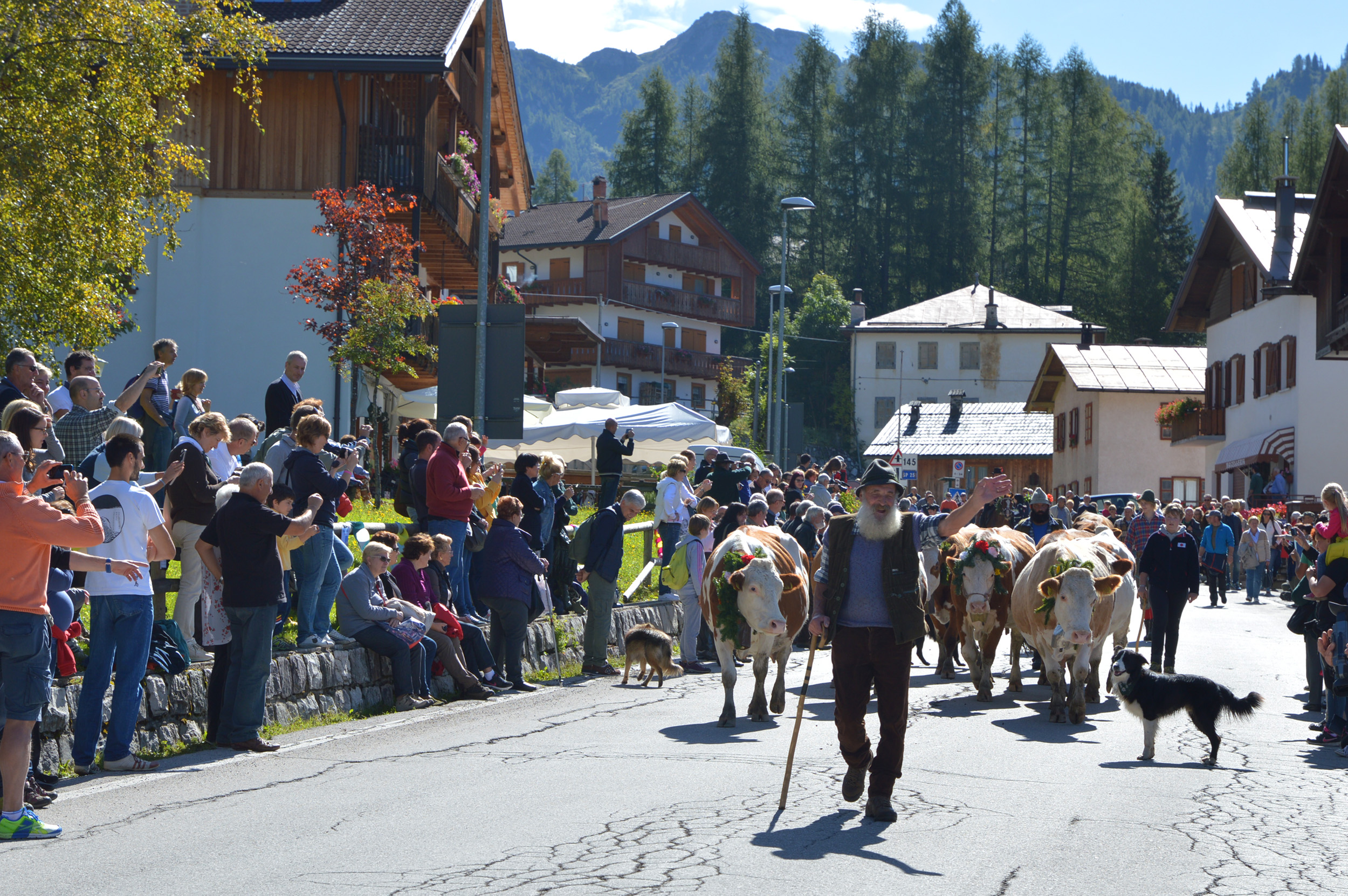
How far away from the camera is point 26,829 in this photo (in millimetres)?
7570

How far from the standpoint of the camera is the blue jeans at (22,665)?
762cm

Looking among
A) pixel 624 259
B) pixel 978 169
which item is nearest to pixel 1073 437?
pixel 624 259

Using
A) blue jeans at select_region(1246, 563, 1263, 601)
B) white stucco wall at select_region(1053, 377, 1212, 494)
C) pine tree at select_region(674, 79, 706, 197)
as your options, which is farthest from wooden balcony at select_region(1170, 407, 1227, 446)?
pine tree at select_region(674, 79, 706, 197)

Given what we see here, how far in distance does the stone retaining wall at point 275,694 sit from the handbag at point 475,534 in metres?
1.38

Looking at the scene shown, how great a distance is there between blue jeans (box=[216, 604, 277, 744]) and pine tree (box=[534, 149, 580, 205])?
109 m

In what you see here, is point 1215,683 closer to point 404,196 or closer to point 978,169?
point 404,196

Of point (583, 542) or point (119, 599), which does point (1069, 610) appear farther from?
point (119, 599)

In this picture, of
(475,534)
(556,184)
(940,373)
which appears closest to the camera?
(475,534)

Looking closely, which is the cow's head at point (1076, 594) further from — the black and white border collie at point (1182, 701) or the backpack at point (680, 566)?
the backpack at point (680, 566)

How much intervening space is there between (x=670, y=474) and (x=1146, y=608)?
19.5 ft

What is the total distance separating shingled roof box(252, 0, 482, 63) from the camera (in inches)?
1133

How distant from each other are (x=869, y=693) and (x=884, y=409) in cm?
7831

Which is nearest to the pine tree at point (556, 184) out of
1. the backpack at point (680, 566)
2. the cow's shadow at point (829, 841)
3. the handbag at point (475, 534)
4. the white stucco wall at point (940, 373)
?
the white stucco wall at point (940, 373)

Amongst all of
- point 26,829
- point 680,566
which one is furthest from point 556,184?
point 26,829
